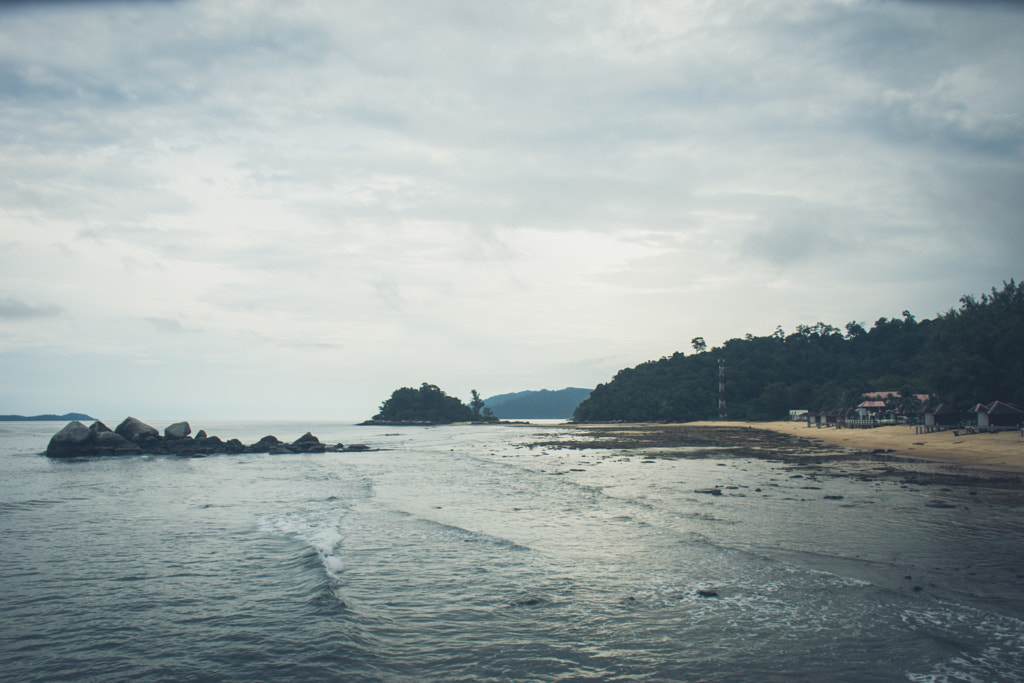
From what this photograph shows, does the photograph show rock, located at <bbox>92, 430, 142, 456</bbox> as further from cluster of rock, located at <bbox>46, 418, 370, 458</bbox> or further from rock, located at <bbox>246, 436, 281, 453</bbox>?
rock, located at <bbox>246, 436, 281, 453</bbox>

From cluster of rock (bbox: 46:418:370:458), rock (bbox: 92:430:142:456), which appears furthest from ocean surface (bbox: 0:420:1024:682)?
cluster of rock (bbox: 46:418:370:458)

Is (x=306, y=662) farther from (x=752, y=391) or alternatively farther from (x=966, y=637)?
(x=752, y=391)

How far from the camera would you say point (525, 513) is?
23.3m

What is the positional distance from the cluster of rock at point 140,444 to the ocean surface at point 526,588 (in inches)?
1597

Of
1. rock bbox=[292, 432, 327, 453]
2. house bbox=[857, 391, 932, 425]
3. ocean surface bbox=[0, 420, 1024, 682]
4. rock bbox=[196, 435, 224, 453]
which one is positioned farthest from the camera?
house bbox=[857, 391, 932, 425]

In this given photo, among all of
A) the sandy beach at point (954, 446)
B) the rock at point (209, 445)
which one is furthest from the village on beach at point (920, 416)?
the rock at point (209, 445)

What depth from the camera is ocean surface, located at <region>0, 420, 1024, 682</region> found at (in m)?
9.01

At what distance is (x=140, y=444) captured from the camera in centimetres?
6419

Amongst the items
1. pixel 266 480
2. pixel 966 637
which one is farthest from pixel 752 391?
pixel 966 637

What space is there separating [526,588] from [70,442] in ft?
219

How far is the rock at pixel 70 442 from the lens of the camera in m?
58.2

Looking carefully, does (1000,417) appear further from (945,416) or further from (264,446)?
(264,446)

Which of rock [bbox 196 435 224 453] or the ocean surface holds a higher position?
the ocean surface

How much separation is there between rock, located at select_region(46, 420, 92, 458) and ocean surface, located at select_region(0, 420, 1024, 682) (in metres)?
40.6
